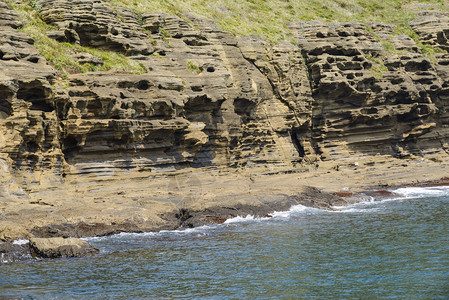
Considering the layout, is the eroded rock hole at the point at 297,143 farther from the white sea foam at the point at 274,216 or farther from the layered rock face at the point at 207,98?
the white sea foam at the point at 274,216

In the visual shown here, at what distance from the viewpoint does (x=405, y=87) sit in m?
65.0

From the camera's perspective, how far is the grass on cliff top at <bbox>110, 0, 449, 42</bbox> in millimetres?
63156

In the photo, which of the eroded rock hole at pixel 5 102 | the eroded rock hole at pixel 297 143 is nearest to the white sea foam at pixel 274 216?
the eroded rock hole at pixel 5 102

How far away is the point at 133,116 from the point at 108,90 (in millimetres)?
3016

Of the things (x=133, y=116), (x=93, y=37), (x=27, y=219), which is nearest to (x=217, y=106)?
(x=133, y=116)

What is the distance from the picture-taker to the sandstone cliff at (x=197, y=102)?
3962 cm

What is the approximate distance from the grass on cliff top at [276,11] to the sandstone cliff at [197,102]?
2613 millimetres

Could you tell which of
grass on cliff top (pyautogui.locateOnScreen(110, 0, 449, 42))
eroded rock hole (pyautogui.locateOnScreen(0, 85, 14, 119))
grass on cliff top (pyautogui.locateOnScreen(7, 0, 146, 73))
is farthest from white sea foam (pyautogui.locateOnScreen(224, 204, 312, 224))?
grass on cliff top (pyautogui.locateOnScreen(110, 0, 449, 42))

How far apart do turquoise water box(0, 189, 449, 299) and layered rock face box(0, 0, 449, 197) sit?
11302 mm

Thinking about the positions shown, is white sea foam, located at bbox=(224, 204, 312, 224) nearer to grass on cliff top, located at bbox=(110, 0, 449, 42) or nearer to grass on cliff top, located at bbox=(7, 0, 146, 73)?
grass on cliff top, located at bbox=(7, 0, 146, 73)

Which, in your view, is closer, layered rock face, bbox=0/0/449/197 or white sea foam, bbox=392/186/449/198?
layered rock face, bbox=0/0/449/197

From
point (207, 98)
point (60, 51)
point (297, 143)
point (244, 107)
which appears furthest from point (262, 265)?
point (297, 143)

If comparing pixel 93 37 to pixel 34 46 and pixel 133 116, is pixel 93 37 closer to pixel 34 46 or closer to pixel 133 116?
pixel 34 46

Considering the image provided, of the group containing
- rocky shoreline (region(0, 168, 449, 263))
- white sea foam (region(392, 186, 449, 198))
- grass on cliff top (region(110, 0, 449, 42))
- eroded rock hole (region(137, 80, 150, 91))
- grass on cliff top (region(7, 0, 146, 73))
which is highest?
grass on cliff top (region(110, 0, 449, 42))
